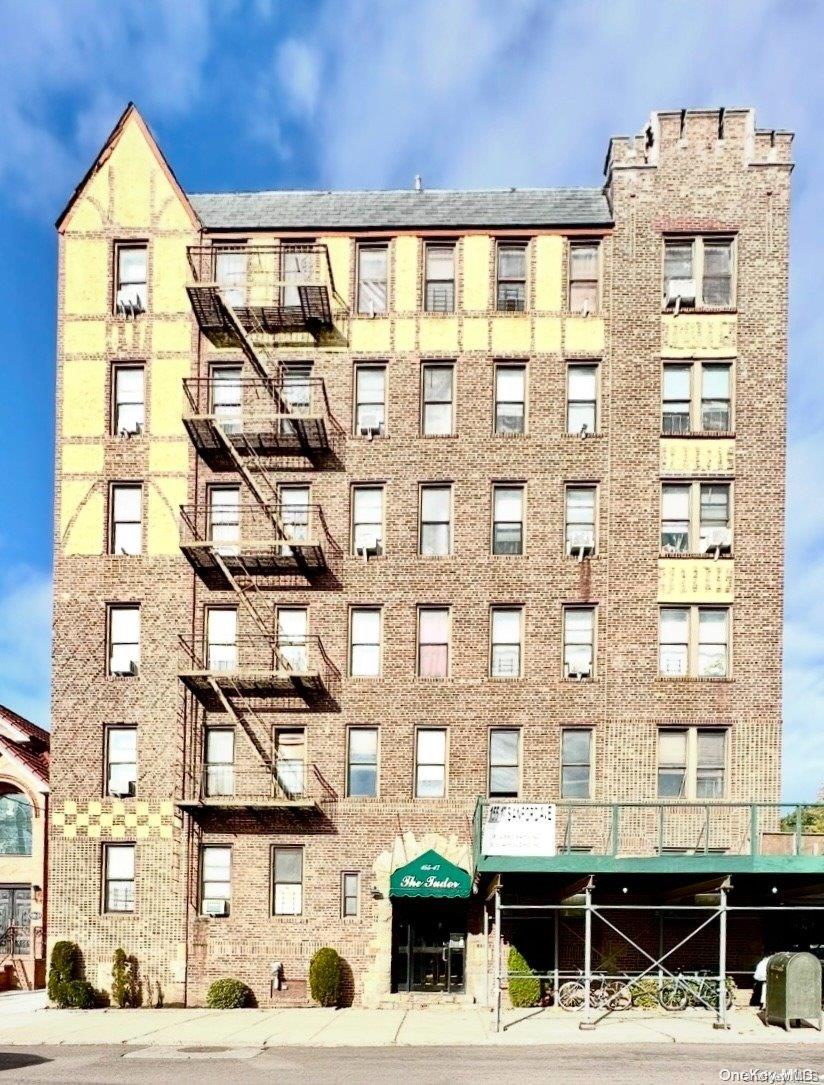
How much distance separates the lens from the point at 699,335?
93.6ft

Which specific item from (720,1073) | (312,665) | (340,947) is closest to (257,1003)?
(340,947)

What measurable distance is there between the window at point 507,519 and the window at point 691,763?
21.2 ft

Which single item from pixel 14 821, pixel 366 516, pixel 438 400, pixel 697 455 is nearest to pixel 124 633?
pixel 366 516

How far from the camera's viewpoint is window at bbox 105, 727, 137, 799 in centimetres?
2819

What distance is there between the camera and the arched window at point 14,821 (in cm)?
3394

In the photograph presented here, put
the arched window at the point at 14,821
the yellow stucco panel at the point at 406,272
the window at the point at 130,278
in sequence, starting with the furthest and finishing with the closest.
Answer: the arched window at the point at 14,821, the window at the point at 130,278, the yellow stucco panel at the point at 406,272

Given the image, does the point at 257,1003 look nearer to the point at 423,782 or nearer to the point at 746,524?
the point at 423,782

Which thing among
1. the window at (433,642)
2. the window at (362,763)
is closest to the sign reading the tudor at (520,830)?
the window at (362,763)

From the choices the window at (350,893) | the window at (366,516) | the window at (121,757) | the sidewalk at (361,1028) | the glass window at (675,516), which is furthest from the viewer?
the window at (366,516)

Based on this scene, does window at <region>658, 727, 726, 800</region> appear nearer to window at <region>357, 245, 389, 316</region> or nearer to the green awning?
the green awning

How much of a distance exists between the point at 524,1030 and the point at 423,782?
7058mm

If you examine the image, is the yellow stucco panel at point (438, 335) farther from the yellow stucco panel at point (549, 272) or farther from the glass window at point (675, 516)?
the glass window at point (675, 516)

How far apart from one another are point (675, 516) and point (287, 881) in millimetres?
14404

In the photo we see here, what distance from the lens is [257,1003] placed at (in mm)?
26891
